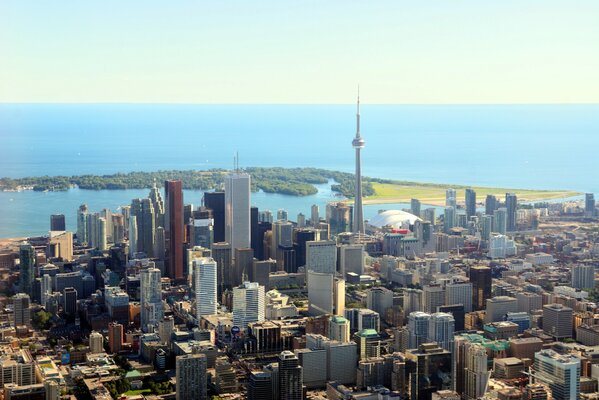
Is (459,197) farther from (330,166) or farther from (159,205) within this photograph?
(159,205)

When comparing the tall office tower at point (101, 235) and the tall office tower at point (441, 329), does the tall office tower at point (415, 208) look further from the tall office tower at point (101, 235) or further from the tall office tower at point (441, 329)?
the tall office tower at point (441, 329)

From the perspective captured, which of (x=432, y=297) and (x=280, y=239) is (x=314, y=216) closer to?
(x=280, y=239)

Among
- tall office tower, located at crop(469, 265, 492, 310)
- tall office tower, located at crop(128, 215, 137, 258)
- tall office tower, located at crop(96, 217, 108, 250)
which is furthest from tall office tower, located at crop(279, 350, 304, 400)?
tall office tower, located at crop(96, 217, 108, 250)

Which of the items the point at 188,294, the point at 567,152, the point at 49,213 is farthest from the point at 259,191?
the point at 567,152

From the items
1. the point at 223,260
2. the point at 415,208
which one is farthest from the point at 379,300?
the point at 415,208

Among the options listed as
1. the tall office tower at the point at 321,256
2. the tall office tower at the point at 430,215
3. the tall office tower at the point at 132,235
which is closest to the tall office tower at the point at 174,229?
the tall office tower at the point at 132,235

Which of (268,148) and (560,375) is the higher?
(268,148)

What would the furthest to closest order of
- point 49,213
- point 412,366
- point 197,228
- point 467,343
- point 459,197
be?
point 459,197 < point 49,213 < point 197,228 < point 467,343 < point 412,366
